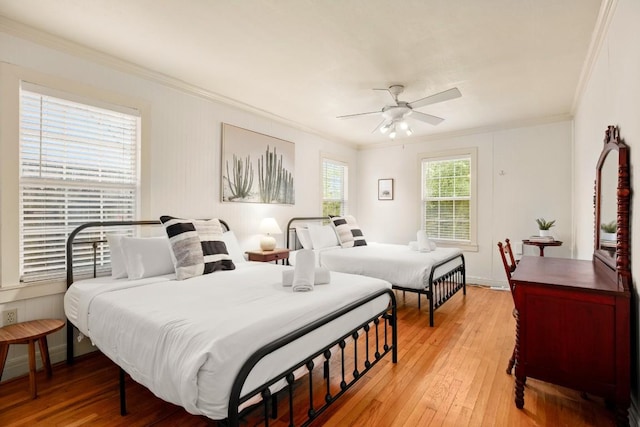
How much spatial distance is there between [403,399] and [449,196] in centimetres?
417

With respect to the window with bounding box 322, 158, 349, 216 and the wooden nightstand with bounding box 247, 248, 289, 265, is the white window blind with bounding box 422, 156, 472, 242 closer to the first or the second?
the window with bounding box 322, 158, 349, 216

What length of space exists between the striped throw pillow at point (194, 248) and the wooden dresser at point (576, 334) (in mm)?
2359

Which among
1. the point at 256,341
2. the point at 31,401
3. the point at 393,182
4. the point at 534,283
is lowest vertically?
the point at 31,401

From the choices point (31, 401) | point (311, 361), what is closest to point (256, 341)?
point (311, 361)

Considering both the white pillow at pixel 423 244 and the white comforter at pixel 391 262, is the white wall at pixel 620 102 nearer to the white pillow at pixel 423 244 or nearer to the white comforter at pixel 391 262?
the white comforter at pixel 391 262

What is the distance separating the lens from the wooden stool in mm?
2105

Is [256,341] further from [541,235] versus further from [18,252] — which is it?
[541,235]

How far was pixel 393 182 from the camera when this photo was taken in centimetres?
613

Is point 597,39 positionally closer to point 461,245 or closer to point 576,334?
point 576,334

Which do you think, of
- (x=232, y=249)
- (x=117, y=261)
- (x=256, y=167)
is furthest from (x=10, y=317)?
(x=256, y=167)

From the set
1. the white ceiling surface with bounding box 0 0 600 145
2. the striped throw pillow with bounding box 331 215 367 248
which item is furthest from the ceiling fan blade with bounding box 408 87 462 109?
the striped throw pillow with bounding box 331 215 367 248

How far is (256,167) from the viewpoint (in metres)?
4.35

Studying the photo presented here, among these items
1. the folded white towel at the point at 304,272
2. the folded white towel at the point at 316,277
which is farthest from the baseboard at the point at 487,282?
the folded white towel at the point at 304,272

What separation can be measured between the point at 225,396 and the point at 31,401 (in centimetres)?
175
